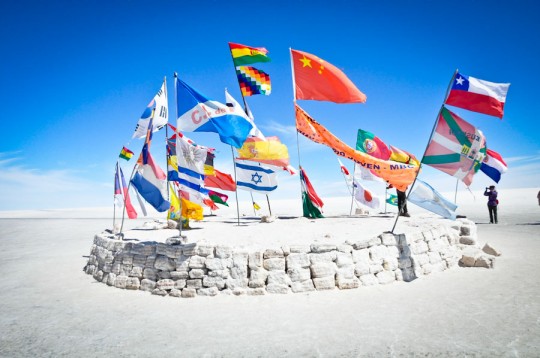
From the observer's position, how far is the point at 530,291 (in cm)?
751

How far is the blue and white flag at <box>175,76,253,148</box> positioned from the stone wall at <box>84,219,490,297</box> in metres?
3.12

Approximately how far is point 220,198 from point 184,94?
354 inches

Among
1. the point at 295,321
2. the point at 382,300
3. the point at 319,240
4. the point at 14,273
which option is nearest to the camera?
the point at 295,321

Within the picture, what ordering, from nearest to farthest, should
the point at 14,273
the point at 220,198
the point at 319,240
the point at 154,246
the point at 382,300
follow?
the point at 382,300
the point at 154,246
the point at 319,240
the point at 14,273
the point at 220,198

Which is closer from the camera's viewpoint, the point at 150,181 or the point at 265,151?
the point at 150,181

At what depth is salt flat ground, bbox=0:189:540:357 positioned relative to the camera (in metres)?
5.16

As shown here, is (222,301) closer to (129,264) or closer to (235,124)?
(129,264)

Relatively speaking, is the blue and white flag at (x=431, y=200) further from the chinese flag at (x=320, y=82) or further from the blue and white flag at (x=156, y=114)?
the blue and white flag at (x=156, y=114)

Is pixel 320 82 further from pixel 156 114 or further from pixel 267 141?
pixel 156 114

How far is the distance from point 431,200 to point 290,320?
5.23 metres

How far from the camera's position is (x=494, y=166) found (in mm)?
16719

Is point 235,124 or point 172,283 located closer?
point 172,283

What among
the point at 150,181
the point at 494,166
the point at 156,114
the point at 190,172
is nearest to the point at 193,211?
the point at 150,181

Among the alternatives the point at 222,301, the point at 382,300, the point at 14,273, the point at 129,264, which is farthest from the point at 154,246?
the point at 14,273
